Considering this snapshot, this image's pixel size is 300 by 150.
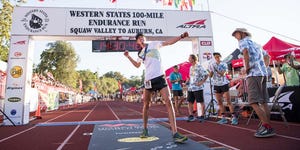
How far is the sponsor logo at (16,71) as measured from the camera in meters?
7.84

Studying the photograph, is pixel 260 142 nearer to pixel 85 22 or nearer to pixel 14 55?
pixel 85 22

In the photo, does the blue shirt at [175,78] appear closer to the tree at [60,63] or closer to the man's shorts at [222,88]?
the man's shorts at [222,88]

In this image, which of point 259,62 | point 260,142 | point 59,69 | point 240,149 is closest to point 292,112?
point 259,62

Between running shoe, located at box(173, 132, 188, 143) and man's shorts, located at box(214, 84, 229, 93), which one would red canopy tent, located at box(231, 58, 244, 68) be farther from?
running shoe, located at box(173, 132, 188, 143)

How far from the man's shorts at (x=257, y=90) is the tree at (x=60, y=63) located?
45473 millimetres

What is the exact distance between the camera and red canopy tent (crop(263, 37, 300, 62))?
9200 mm

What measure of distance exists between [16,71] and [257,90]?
7.75 m

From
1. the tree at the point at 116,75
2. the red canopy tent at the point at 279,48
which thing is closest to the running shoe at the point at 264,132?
the red canopy tent at the point at 279,48

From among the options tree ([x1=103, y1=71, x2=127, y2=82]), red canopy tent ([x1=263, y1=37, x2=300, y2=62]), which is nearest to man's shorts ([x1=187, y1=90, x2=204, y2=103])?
red canopy tent ([x1=263, y1=37, x2=300, y2=62])

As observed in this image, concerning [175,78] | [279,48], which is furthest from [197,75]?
[279,48]

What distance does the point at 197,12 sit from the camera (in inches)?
360

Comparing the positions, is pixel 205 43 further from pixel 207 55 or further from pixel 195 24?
pixel 195 24

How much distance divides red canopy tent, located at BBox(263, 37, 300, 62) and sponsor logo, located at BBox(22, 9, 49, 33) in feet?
30.2

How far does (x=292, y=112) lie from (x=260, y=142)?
3.32 meters
